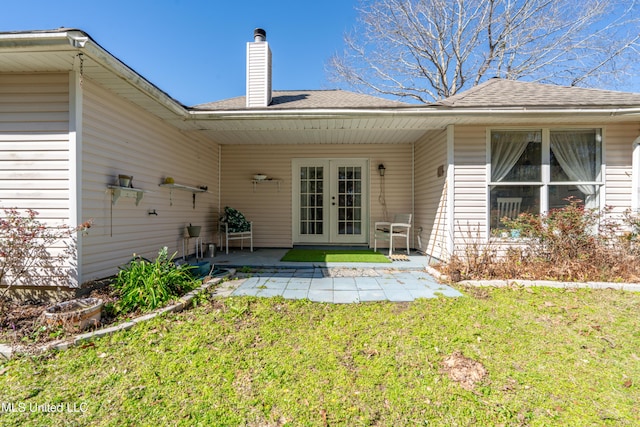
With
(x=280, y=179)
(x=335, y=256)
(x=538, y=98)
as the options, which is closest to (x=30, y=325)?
(x=335, y=256)

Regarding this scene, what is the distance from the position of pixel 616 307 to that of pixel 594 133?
3116mm

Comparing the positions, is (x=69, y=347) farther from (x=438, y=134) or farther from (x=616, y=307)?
(x=438, y=134)

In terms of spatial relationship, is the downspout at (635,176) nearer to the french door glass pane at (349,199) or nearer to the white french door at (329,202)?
the white french door at (329,202)

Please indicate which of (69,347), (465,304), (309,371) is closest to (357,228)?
(465,304)

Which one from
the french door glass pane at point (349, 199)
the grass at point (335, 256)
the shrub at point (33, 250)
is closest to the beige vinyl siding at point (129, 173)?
the shrub at point (33, 250)

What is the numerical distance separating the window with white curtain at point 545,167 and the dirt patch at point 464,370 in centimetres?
329

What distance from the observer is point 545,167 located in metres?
4.58

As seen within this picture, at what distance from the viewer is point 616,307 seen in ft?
9.96

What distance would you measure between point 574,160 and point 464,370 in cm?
459

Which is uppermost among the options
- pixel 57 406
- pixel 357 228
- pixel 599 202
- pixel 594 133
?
pixel 594 133

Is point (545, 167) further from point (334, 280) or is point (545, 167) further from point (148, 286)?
point (148, 286)

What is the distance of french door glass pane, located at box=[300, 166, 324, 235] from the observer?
6.85 m

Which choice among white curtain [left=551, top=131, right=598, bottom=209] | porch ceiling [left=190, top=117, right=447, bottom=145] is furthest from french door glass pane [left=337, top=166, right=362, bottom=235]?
white curtain [left=551, top=131, right=598, bottom=209]

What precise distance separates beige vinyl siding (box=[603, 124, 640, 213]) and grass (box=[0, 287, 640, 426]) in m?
2.52
